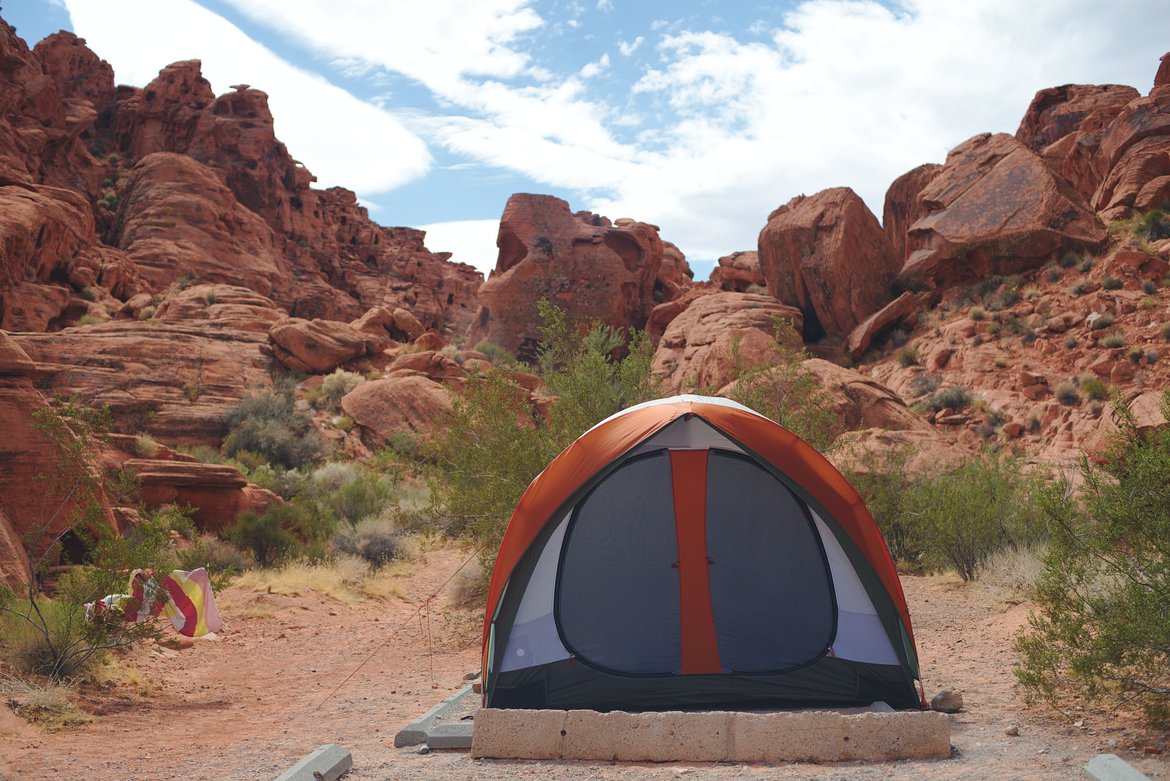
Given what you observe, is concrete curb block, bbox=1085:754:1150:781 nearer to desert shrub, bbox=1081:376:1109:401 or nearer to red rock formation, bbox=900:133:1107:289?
desert shrub, bbox=1081:376:1109:401

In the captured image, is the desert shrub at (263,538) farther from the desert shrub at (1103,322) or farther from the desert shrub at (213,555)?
the desert shrub at (1103,322)

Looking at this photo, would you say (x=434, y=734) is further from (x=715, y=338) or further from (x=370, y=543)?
(x=715, y=338)

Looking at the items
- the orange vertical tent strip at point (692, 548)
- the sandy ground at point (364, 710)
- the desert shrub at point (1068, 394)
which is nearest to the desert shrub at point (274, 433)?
the sandy ground at point (364, 710)

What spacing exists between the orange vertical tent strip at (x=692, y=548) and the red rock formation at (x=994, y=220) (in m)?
24.3

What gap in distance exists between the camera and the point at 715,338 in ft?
82.2

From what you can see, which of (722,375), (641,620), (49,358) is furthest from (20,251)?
(641,620)

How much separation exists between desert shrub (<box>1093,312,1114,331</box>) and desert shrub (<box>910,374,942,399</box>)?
425 cm

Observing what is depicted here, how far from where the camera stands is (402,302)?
5997cm

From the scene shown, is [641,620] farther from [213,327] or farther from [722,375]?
[213,327]

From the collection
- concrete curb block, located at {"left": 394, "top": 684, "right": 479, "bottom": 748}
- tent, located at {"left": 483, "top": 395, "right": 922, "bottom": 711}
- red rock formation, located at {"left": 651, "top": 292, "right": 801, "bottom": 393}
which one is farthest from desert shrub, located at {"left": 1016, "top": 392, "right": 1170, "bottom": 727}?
red rock formation, located at {"left": 651, "top": 292, "right": 801, "bottom": 393}

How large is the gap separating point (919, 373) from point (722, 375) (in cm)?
769

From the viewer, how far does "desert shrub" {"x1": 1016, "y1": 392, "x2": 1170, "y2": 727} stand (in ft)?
15.4

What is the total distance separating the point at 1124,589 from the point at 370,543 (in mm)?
13281

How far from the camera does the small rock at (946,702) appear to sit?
Result: 584cm
